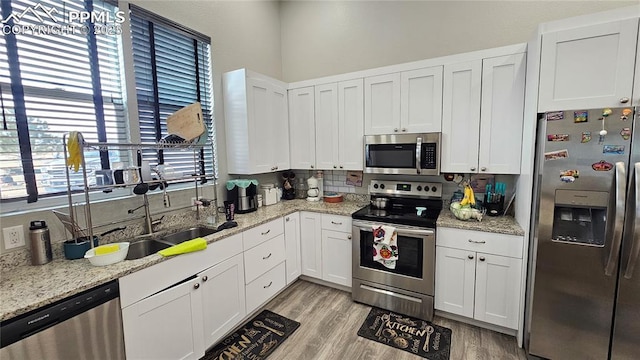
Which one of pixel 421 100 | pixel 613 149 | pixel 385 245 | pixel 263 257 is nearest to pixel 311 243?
pixel 263 257

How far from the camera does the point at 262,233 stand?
97.0 inches

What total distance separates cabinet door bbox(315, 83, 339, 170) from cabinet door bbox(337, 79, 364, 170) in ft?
0.20

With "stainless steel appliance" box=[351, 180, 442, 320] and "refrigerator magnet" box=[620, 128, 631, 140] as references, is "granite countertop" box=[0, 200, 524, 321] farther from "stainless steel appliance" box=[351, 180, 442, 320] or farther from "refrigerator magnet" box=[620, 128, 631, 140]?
"refrigerator magnet" box=[620, 128, 631, 140]

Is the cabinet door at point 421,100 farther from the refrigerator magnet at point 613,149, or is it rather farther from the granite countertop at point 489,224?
the refrigerator magnet at point 613,149

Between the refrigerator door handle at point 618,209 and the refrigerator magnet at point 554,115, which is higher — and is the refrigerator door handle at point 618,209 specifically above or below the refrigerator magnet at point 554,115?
below

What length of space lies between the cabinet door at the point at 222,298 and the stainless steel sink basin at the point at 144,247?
426mm

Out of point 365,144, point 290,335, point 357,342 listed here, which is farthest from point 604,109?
point 290,335

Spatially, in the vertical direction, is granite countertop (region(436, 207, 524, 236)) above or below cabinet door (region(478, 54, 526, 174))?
below

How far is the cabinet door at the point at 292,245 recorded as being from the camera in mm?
2824

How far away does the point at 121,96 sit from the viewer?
Result: 2.10 metres

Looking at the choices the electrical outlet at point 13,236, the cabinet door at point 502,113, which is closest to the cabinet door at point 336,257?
the cabinet door at point 502,113

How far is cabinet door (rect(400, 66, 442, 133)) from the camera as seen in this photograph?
8.13 feet

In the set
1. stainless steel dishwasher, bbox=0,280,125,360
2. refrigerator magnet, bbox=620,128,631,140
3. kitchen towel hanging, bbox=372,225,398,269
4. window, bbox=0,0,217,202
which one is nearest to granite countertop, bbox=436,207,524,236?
kitchen towel hanging, bbox=372,225,398,269

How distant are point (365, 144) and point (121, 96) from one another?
84.6 inches
